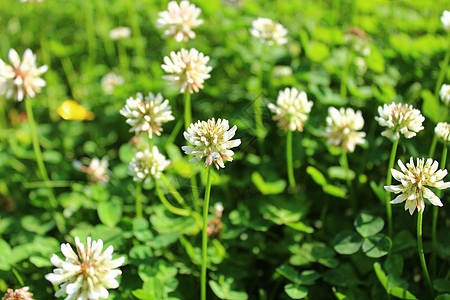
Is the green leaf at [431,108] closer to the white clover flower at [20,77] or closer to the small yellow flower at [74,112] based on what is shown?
the white clover flower at [20,77]

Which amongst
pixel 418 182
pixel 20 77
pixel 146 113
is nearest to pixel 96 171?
pixel 20 77

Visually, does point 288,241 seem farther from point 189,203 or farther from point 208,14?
point 208,14

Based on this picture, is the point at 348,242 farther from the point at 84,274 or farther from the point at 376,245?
the point at 84,274

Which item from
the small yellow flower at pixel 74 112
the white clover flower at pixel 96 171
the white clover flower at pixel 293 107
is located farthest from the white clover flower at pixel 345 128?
the small yellow flower at pixel 74 112

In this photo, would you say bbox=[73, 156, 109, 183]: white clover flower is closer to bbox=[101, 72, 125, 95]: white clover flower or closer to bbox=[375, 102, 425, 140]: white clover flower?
bbox=[101, 72, 125, 95]: white clover flower

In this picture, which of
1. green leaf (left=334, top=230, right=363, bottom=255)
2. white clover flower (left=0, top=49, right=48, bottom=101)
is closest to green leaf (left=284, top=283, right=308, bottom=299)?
green leaf (left=334, top=230, right=363, bottom=255)
